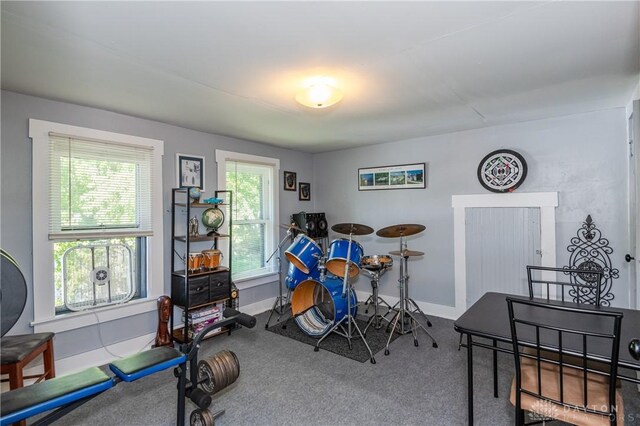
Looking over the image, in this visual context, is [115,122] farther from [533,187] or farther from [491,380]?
[533,187]

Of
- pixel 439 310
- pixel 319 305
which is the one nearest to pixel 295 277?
pixel 319 305

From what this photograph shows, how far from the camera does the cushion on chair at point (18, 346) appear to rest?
Result: 6.15ft

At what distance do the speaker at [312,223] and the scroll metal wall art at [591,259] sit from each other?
3013 mm

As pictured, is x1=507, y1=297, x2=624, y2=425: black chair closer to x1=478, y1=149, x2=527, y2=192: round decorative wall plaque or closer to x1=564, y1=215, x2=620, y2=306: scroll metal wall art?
x1=564, y1=215, x2=620, y2=306: scroll metal wall art

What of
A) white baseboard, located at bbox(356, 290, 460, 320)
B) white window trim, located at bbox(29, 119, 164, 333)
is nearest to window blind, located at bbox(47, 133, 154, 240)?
white window trim, located at bbox(29, 119, 164, 333)

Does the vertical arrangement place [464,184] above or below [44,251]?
above

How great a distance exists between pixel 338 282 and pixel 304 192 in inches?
81.3

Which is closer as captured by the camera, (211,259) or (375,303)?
(211,259)

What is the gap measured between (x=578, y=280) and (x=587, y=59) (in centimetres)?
223

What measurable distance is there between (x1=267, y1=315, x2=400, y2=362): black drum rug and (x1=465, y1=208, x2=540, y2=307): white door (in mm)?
1270

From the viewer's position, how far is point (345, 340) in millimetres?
3342

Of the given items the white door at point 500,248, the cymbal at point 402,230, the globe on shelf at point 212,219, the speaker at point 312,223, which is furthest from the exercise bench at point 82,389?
the white door at point 500,248

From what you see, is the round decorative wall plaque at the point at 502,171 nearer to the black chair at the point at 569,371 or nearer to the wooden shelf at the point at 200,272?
the black chair at the point at 569,371

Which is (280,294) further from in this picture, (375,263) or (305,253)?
(375,263)
